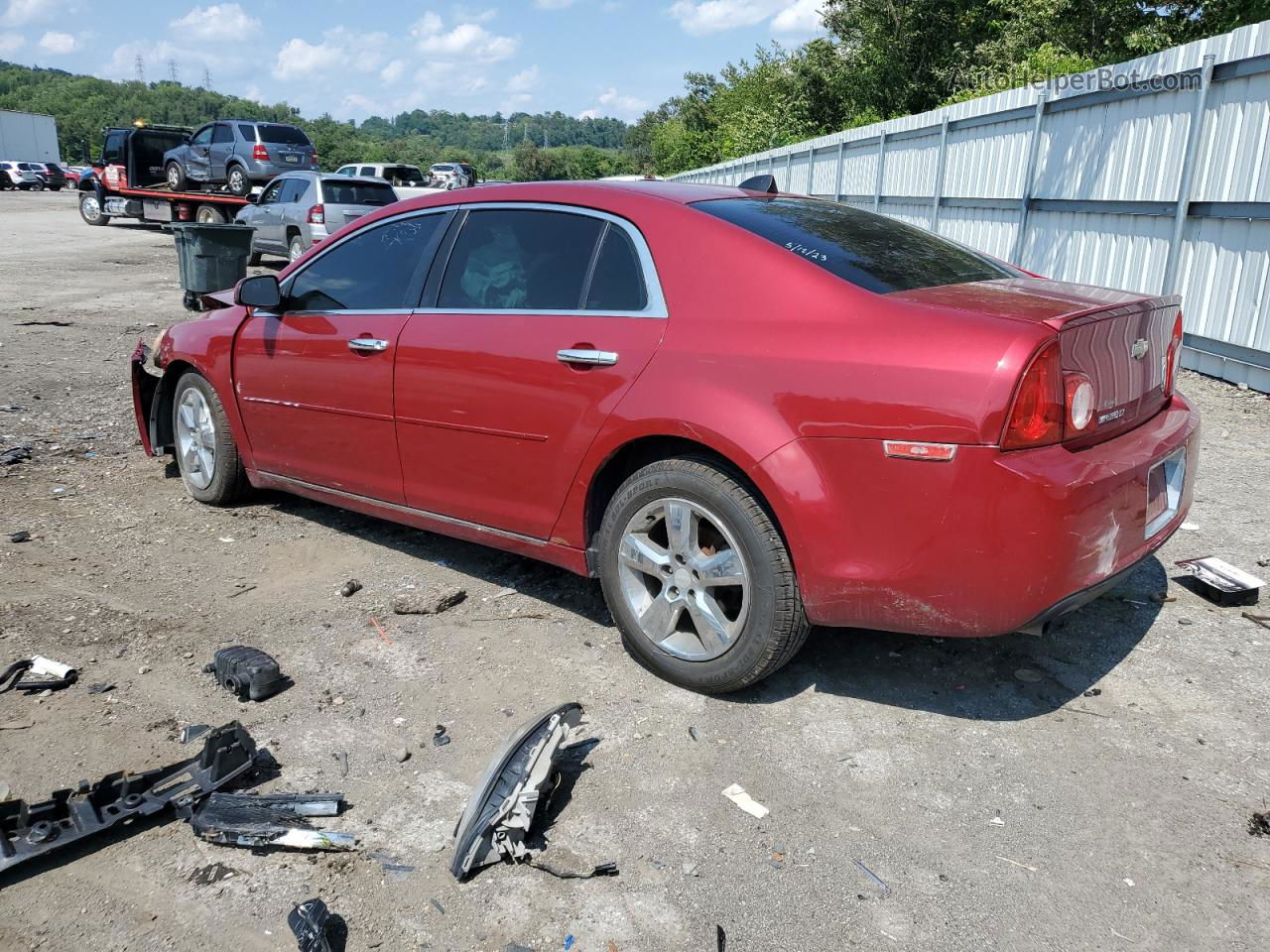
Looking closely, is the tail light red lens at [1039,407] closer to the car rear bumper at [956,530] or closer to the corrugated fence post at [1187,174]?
the car rear bumper at [956,530]

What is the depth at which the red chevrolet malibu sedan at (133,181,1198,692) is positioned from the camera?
2.90m

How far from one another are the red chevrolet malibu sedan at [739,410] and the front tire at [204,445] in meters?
0.85

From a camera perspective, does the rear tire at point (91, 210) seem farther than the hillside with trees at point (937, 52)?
Yes

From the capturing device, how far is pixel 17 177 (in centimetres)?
5516

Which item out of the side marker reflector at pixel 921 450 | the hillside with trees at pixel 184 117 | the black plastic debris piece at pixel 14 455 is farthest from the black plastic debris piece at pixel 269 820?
the hillside with trees at pixel 184 117

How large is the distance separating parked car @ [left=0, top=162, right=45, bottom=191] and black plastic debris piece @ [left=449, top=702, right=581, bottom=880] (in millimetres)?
63873

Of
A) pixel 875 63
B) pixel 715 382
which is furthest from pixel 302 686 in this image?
pixel 875 63

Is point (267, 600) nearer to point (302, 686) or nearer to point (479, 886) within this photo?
point (302, 686)

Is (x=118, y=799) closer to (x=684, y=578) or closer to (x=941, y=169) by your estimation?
(x=684, y=578)

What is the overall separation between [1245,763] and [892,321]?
5.60ft

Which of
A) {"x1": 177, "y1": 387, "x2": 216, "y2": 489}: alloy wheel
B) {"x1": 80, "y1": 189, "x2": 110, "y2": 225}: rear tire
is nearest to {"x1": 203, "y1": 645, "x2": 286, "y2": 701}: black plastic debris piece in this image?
{"x1": 177, "y1": 387, "x2": 216, "y2": 489}: alloy wheel

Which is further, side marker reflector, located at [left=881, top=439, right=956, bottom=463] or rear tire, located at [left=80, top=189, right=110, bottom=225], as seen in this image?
rear tire, located at [left=80, top=189, right=110, bottom=225]

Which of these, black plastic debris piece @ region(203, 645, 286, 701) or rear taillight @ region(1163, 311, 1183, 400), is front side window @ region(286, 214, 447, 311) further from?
rear taillight @ region(1163, 311, 1183, 400)

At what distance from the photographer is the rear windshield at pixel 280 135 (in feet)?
78.7
